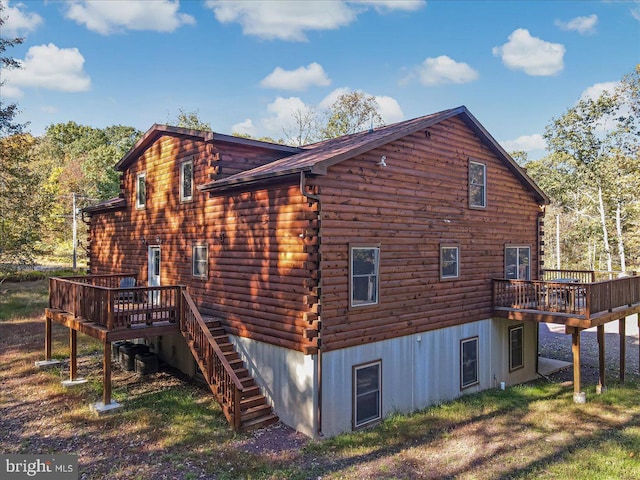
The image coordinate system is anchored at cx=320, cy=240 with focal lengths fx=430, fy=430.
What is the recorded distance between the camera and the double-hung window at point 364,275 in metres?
9.91

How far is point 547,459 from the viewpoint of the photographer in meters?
8.38

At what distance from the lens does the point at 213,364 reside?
9875 mm

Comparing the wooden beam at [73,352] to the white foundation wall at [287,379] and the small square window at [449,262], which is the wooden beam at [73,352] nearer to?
the white foundation wall at [287,379]

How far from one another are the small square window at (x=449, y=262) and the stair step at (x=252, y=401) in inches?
228

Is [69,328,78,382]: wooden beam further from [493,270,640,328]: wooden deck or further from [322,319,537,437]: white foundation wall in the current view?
[493,270,640,328]: wooden deck

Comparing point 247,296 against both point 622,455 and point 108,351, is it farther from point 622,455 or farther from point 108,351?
point 622,455

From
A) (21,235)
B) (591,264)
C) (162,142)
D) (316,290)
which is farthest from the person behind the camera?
(591,264)

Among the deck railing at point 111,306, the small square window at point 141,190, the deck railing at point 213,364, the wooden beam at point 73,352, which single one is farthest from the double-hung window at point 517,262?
the wooden beam at point 73,352

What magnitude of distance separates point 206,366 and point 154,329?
5.34 ft

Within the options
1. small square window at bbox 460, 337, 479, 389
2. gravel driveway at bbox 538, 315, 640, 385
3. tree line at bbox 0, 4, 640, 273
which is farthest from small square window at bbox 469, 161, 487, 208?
tree line at bbox 0, 4, 640, 273

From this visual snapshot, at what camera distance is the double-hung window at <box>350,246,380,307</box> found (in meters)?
9.91

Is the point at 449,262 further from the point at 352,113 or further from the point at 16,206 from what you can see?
the point at 352,113

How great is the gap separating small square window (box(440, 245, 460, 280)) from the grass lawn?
3.54 m

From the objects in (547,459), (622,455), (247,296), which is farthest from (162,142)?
(622,455)
